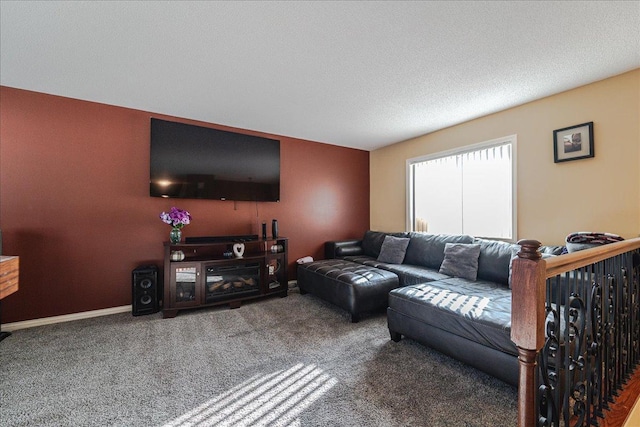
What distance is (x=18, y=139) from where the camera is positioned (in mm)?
2670

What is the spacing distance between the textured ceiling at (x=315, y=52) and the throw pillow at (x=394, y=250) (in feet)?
6.20

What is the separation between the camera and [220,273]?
10.7 feet

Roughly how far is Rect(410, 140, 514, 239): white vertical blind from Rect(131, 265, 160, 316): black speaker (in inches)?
151

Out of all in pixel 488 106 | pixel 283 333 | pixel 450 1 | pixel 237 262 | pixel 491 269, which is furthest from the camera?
pixel 237 262

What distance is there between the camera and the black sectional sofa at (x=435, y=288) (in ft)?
5.84

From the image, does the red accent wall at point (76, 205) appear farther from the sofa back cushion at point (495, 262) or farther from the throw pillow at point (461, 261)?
the sofa back cushion at point (495, 262)

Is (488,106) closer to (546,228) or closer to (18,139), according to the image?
(546,228)

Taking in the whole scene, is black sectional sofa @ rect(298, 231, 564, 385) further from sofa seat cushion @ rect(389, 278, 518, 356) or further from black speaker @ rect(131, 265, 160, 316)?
black speaker @ rect(131, 265, 160, 316)

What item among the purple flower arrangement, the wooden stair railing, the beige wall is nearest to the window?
the beige wall

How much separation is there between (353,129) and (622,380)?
357cm

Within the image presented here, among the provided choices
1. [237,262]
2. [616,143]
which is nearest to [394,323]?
[237,262]

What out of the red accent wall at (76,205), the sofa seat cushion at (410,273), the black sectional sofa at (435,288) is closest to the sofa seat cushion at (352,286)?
the black sectional sofa at (435,288)

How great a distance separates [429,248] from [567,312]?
2.63 m

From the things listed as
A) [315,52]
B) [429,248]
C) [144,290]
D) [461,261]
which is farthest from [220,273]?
[461,261]
